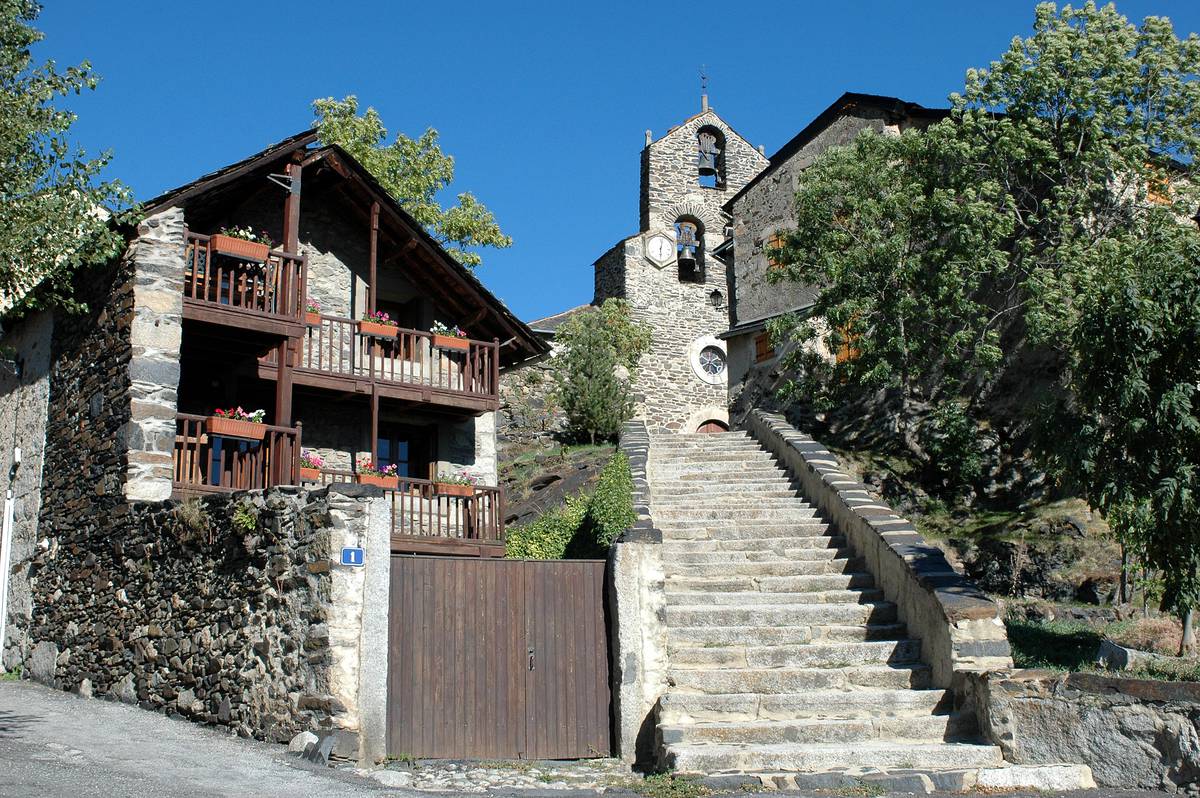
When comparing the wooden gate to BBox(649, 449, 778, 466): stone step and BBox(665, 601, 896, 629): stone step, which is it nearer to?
BBox(665, 601, 896, 629): stone step

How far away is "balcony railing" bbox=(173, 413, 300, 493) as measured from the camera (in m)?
12.7

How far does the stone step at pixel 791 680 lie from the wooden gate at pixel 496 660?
82 cm

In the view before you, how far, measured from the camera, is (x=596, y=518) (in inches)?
515

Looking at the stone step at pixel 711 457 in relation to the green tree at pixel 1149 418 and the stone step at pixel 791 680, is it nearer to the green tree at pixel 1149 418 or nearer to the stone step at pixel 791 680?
the stone step at pixel 791 680

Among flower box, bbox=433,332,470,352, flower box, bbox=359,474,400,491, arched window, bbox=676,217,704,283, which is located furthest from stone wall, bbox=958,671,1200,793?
arched window, bbox=676,217,704,283

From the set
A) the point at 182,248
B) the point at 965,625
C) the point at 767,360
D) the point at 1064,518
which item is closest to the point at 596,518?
the point at 965,625

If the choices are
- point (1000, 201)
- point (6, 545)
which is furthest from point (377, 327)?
point (1000, 201)

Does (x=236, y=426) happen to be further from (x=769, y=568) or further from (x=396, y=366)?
(x=769, y=568)

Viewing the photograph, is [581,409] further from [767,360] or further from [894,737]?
[894,737]

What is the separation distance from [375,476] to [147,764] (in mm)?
6853

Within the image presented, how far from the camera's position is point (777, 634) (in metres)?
10.7

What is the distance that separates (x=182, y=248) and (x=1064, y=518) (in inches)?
476

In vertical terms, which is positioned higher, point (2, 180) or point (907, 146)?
point (907, 146)

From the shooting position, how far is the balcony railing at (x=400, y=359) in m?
15.3
